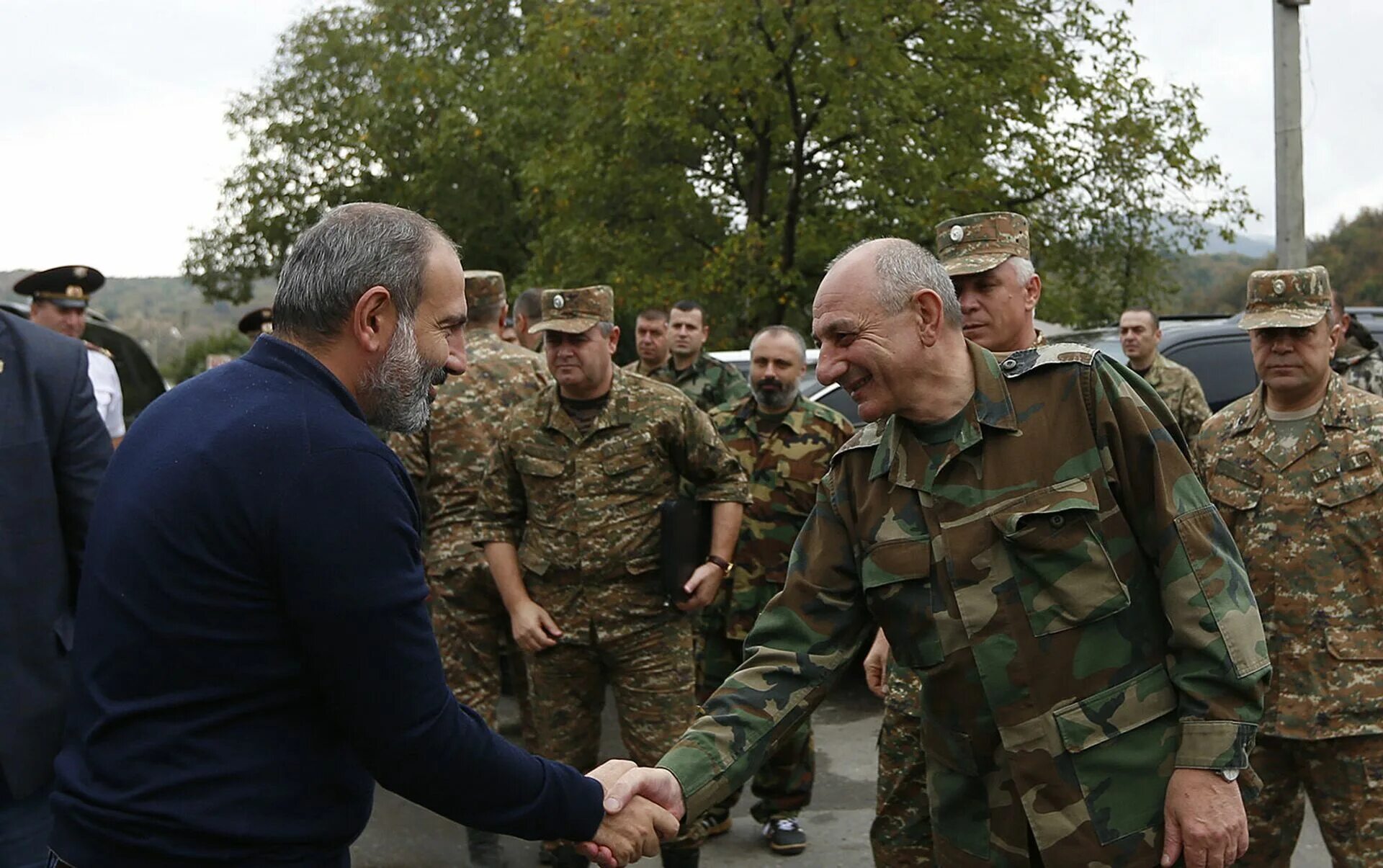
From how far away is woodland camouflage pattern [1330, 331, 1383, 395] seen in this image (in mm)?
8305

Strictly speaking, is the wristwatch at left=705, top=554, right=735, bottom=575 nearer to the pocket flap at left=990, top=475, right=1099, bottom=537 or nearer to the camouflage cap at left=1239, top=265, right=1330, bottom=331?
the camouflage cap at left=1239, top=265, right=1330, bottom=331

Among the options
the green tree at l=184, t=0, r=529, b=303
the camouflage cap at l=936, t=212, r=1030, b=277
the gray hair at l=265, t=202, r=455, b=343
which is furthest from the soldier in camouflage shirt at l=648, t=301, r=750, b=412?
the green tree at l=184, t=0, r=529, b=303

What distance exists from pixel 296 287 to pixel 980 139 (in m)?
15.3

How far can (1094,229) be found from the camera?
63.4 feet

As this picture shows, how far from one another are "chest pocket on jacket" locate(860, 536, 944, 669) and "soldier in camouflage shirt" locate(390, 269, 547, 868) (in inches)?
115

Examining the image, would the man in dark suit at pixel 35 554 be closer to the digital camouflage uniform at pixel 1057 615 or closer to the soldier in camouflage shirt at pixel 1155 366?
the digital camouflage uniform at pixel 1057 615

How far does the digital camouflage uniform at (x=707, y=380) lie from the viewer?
29.5ft

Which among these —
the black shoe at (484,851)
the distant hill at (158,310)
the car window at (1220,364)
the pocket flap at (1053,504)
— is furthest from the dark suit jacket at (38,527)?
the distant hill at (158,310)

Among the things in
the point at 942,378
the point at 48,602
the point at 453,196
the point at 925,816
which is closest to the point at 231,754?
the point at 48,602

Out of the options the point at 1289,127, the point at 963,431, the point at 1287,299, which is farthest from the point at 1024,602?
the point at 1289,127

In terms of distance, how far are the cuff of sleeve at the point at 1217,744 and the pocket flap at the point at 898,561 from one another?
0.64m

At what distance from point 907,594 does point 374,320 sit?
134cm

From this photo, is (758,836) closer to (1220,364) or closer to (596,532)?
(596,532)

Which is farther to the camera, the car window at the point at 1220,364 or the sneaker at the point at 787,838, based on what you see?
the car window at the point at 1220,364
